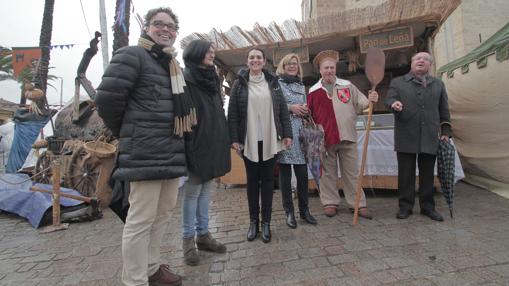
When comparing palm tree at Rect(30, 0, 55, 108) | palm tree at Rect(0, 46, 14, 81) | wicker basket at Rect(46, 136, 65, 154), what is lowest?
wicker basket at Rect(46, 136, 65, 154)

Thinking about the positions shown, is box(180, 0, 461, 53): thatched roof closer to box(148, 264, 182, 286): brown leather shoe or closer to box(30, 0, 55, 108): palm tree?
box(148, 264, 182, 286): brown leather shoe

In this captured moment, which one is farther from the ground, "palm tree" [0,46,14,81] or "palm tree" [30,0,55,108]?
"palm tree" [0,46,14,81]

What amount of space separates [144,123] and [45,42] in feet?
31.1

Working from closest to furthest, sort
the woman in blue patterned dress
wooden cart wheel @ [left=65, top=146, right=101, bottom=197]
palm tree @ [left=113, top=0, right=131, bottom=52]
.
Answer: the woman in blue patterned dress, wooden cart wheel @ [left=65, top=146, right=101, bottom=197], palm tree @ [left=113, top=0, right=131, bottom=52]

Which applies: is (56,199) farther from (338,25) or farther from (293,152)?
(338,25)

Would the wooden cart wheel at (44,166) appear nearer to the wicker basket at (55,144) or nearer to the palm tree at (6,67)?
the wicker basket at (55,144)

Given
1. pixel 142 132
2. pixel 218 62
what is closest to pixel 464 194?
pixel 142 132

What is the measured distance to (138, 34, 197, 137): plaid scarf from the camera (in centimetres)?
194

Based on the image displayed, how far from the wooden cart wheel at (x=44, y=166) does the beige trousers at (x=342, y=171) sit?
16.4 ft

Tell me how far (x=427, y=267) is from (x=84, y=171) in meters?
5.11

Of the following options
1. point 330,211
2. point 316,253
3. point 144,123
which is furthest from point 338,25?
point 144,123

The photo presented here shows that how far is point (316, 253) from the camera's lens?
8.48 ft

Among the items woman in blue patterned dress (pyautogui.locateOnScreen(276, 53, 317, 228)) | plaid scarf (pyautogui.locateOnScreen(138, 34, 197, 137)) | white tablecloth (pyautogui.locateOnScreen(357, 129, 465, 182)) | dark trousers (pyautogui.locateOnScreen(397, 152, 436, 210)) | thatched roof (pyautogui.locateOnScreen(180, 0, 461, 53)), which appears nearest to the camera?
plaid scarf (pyautogui.locateOnScreen(138, 34, 197, 137))

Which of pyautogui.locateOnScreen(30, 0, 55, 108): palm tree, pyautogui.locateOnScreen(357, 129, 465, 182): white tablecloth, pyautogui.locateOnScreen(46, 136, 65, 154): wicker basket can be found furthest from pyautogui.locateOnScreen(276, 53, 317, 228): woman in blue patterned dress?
pyautogui.locateOnScreen(30, 0, 55, 108): palm tree
